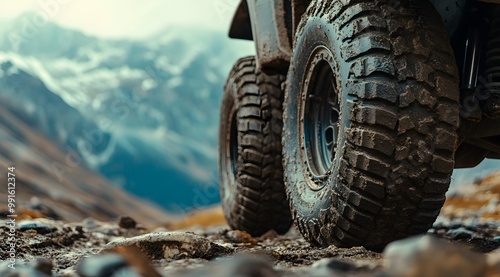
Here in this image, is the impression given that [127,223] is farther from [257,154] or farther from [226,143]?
[257,154]

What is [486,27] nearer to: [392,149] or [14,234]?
Answer: [392,149]

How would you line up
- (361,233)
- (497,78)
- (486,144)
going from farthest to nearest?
(486,144), (497,78), (361,233)

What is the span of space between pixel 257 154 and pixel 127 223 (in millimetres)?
2063

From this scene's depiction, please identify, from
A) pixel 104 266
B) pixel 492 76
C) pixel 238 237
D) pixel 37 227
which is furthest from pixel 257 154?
pixel 104 266

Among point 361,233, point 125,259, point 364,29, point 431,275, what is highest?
point 364,29

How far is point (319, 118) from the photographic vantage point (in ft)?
11.3

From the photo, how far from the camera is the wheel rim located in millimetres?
3334

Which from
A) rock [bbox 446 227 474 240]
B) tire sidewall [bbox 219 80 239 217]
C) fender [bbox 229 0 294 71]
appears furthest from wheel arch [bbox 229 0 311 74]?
rock [bbox 446 227 474 240]

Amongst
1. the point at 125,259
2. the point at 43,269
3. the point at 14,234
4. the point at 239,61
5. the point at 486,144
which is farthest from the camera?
the point at 239,61

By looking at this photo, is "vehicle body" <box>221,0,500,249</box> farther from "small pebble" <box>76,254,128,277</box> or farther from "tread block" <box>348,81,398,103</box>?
"small pebble" <box>76,254,128,277</box>

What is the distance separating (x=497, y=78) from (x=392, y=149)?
2.70ft

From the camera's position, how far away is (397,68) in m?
2.64

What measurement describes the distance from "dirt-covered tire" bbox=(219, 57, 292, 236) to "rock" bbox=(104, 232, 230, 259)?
190 centimetres

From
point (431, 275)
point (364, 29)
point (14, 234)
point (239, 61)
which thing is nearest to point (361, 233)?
point (364, 29)
